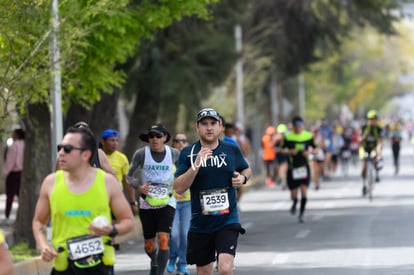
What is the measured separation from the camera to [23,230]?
19.5 m

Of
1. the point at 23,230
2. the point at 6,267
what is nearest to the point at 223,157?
the point at 6,267

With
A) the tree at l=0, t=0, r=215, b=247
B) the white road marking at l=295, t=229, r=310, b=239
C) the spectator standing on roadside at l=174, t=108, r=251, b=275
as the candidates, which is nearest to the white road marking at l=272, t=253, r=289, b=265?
the white road marking at l=295, t=229, r=310, b=239

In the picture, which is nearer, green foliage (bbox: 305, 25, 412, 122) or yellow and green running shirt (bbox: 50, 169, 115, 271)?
yellow and green running shirt (bbox: 50, 169, 115, 271)

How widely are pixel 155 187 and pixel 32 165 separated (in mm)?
6152

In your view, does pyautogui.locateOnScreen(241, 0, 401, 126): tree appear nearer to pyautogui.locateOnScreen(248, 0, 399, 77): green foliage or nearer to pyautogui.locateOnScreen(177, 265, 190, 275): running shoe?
pyautogui.locateOnScreen(248, 0, 399, 77): green foliage

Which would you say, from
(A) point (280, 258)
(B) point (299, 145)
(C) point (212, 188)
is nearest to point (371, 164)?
(B) point (299, 145)

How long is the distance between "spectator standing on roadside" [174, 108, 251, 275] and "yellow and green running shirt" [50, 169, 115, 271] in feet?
8.48

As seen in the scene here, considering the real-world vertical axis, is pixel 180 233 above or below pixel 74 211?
below

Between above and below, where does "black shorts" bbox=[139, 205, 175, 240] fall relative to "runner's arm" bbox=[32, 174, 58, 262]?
below

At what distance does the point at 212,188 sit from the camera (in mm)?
10898

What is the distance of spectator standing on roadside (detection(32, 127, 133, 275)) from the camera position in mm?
8086

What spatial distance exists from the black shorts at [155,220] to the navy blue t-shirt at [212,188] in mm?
3144

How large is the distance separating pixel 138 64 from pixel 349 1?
10.5m

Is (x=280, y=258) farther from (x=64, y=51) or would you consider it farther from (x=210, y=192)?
(x=210, y=192)
